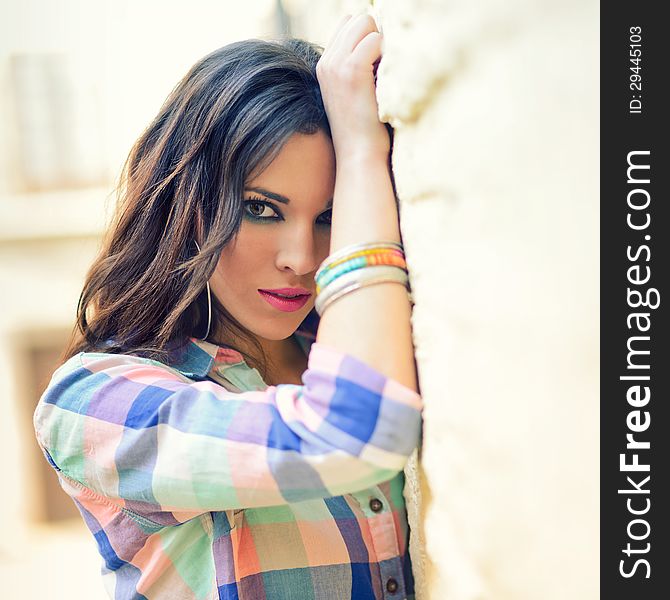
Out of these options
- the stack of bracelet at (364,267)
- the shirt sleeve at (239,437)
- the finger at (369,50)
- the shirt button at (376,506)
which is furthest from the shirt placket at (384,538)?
the finger at (369,50)

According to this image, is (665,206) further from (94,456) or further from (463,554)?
(94,456)

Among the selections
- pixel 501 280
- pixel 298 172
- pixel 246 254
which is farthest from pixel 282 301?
pixel 501 280

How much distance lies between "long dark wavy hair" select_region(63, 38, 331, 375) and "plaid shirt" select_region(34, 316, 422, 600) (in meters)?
0.08

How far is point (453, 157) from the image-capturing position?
0.62 meters

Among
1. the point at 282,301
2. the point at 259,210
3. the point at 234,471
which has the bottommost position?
the point at 234,471

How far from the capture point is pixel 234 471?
2.51ft

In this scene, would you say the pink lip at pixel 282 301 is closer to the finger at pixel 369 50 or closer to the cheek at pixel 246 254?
the cheek at pixel 246 254

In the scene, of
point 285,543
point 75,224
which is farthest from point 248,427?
point 75,224

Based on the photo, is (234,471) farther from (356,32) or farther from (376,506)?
(356,32)

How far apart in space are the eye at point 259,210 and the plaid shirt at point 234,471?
21 centimetres

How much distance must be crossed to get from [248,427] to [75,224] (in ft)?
8.93

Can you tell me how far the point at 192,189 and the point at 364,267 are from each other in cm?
37

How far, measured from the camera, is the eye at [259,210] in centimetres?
104

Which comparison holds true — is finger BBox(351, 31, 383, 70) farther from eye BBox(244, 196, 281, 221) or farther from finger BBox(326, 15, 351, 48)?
eye BBox(244, 196, 281, 221)
